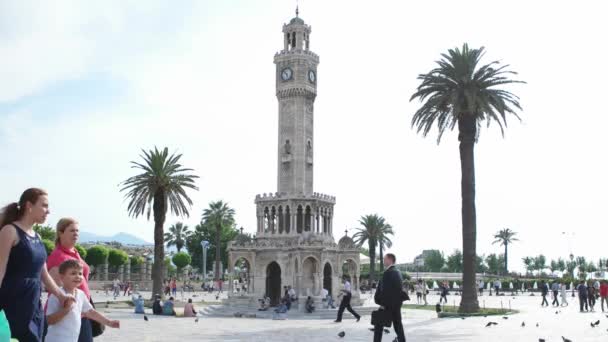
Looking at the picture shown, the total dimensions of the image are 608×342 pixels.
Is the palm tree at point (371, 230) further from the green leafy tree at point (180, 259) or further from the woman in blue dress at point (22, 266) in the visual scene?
the woman in blue dress at point (22, 266)

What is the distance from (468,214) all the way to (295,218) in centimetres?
1984

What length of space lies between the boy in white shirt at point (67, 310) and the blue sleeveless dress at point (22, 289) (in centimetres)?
54

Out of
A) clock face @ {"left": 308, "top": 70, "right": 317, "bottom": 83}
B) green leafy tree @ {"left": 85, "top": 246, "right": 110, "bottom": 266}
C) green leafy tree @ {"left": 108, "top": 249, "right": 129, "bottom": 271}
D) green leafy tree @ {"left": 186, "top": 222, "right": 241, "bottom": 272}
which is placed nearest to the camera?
clock face @ {"left": 308, "top": 70, "right": 317, "bottom": 83}

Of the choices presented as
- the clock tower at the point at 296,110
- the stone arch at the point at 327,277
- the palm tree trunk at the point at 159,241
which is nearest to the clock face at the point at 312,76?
the clock tower at the point at 296,110

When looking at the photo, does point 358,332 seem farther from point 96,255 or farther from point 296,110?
point 96,255

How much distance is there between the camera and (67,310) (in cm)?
723

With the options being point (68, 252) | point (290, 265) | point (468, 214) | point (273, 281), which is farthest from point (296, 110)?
point (68, 252)

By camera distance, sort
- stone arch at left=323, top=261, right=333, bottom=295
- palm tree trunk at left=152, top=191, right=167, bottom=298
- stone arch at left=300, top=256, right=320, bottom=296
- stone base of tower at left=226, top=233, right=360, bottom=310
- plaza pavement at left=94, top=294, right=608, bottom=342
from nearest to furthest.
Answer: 1. plaza pavement at left=94, top=294, right=608, bottom=342
2. palm tree trunk at left=152, top=191, right=167, bottom=298
3. stone base of tower at left=226, top=233, right=360, bottom=310
4. stone arch at left=300, top=256, right=320, bottom=296
5. stone arch at left=323, top=261, right=333, bottom=295

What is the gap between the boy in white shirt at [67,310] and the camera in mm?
7238

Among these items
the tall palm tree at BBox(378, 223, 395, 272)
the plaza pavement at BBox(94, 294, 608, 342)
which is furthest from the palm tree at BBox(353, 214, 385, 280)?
the plaza pavement at BBox(94, 294, 608, 342)

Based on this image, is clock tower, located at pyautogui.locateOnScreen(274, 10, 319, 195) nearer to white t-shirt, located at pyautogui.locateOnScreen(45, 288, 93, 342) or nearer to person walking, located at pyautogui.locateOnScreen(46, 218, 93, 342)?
person walking, located at pyautogui.locateOnScreen(46, 218, 93, 342)

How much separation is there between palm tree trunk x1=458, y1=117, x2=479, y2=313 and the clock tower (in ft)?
64.6

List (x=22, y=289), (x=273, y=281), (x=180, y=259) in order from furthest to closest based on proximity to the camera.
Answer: (x=180, y=259)
(x=273, y=281)
(x=22, y=289)

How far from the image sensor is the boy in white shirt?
7.24 meters
